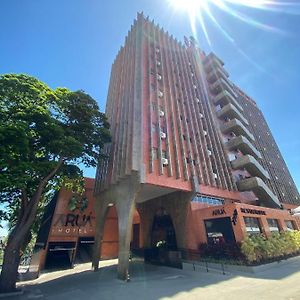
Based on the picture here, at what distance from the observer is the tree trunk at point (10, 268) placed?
14.3 metres

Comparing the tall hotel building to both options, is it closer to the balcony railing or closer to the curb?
the balcony railing

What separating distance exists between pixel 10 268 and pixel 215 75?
3932 cm

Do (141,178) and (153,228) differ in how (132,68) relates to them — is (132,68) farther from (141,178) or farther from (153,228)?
(153,228)

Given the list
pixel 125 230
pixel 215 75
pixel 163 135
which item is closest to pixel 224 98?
pixel 215 75

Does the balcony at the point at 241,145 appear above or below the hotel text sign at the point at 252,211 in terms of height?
above

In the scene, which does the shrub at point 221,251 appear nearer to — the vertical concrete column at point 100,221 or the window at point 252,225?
the window at point 252,225

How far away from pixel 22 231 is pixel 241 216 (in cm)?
1794

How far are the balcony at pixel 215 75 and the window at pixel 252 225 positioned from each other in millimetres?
27450

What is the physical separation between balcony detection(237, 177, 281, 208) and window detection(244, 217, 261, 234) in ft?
22.8

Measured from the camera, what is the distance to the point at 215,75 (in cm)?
3872

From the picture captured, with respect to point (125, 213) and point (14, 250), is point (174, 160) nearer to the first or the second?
point (125, 213)

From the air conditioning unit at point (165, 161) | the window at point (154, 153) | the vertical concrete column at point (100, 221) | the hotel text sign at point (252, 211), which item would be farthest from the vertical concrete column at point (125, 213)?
the hotel text sign at point (252, 211)

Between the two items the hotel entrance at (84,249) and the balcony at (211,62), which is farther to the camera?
the balcony at (211,62)

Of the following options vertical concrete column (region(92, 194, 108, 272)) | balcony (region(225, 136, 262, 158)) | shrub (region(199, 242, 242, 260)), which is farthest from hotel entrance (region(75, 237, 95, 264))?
balcony (region(225, 136, 262, 158))
